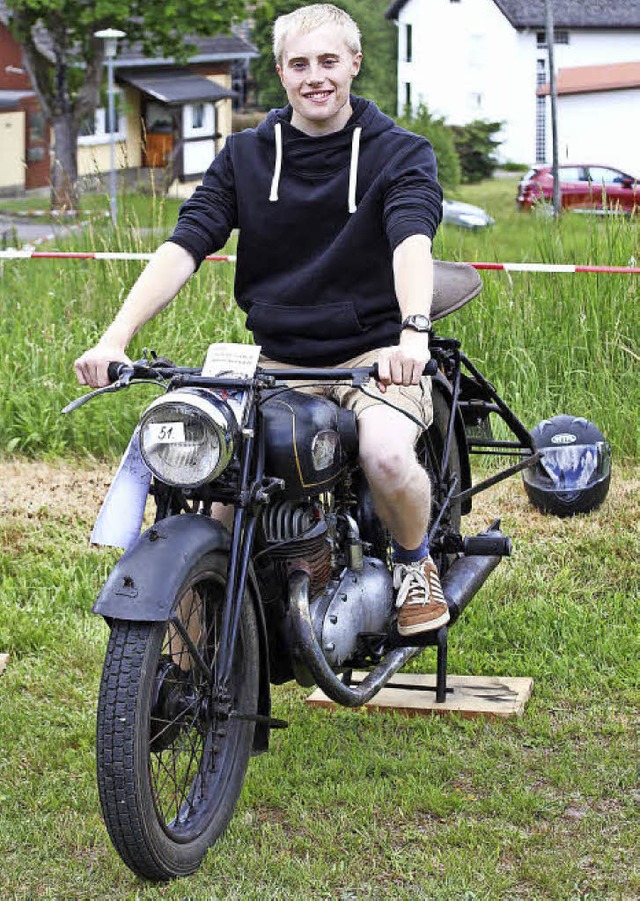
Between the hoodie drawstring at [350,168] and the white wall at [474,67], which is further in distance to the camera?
the white wall at [474,67]

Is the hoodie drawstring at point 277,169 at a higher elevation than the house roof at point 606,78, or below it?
below

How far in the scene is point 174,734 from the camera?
11.3 ft

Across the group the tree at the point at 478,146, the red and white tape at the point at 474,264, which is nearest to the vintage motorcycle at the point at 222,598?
the red and white tape at the point at 474,264

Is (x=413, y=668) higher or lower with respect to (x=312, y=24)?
lower

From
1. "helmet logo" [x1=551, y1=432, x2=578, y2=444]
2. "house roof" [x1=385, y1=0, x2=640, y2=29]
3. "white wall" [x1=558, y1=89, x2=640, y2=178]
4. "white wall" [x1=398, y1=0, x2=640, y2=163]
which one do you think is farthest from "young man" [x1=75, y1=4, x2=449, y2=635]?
"white wall" [x1=398, y1=0, x2=640, y2=163]

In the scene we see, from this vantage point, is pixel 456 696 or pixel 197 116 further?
pixel 197 116

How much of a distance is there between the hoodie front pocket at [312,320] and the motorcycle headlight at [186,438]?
0.68m

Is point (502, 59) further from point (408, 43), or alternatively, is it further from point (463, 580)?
point (463, 580)

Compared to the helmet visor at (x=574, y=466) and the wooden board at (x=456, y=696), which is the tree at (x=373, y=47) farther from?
the wooden board at (x=456, y=696)

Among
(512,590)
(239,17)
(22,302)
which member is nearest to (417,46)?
(239,17)

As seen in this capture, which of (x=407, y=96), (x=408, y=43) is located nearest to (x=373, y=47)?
(x=407, y=96)

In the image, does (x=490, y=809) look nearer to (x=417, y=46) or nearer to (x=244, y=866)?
(x=244, y=866)

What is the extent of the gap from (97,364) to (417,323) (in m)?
0.75

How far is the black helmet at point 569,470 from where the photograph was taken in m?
6.45
